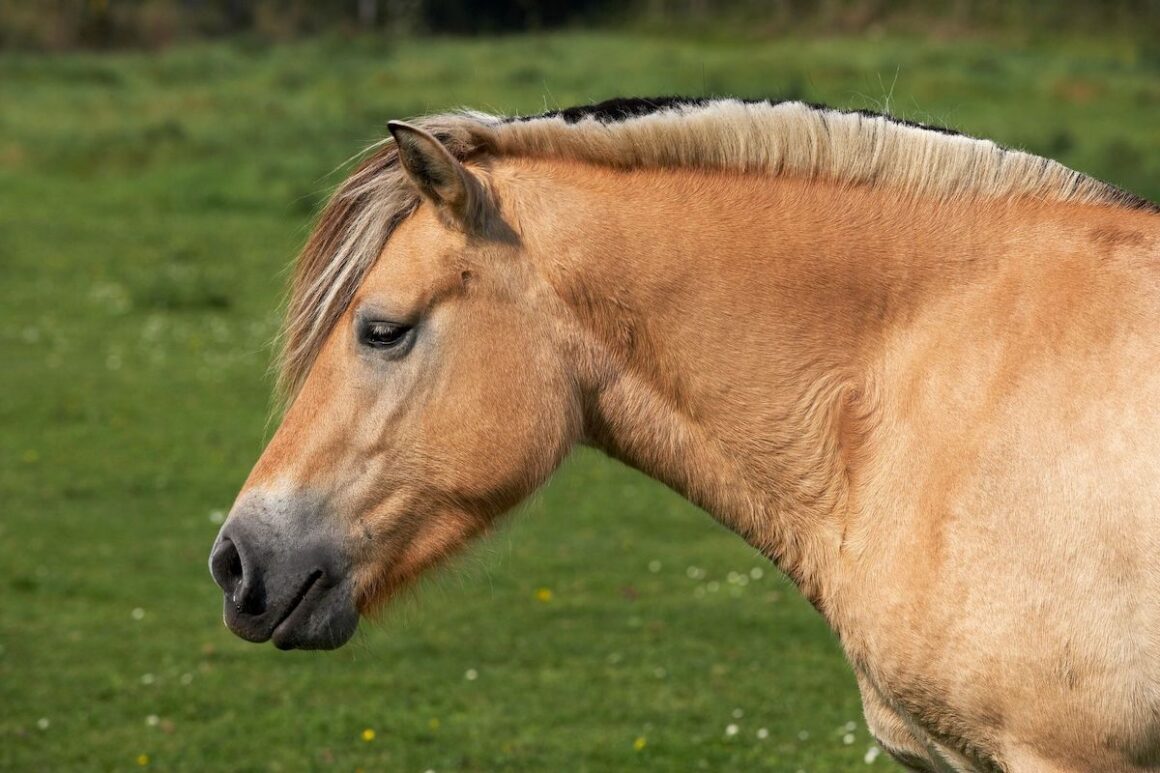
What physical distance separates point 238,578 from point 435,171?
1225mm

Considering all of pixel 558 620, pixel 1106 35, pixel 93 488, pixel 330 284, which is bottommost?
pixel 1106 35

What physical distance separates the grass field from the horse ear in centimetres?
88

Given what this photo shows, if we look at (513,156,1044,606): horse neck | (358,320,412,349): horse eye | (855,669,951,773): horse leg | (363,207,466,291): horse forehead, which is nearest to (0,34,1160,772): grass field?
(513,156,1044,606): horse neck

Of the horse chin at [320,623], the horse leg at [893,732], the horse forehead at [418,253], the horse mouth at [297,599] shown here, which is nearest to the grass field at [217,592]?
the horse chin at [320,623]

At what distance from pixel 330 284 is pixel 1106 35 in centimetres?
3700

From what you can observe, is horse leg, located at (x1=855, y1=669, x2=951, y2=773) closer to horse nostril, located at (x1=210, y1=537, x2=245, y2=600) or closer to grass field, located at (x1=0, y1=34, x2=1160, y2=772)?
grass field, located at (x1=0, y1=34, x2=1160, y2=772)

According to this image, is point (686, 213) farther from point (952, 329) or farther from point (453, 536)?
point (453, 536)

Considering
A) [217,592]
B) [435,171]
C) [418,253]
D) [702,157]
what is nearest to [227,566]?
[418,253]

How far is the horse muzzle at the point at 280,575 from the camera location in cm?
364

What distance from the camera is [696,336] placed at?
3.73 metres

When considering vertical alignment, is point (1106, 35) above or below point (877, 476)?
below

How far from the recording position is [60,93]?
93.4ft

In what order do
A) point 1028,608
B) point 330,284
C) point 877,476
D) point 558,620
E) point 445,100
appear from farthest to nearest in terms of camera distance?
point 445,100
point 558,620
point 330,284
point 877,476
point 1028,608

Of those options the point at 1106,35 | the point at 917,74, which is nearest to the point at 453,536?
the point at 917,74
